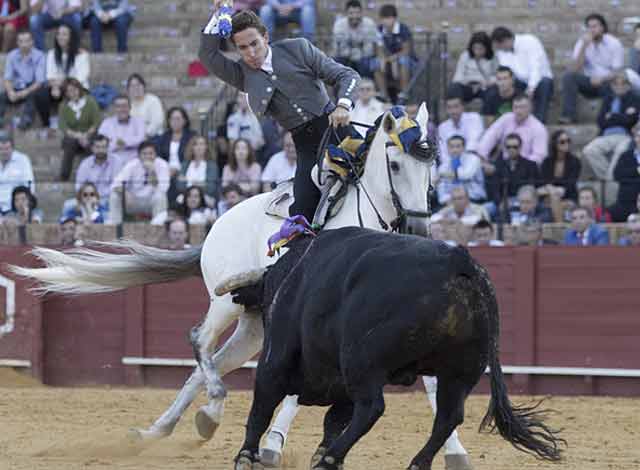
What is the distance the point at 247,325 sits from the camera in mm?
7648

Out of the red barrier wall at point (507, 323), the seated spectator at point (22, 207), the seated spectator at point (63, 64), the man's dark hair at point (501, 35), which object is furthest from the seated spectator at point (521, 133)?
the seated spectator at point (63, 64)

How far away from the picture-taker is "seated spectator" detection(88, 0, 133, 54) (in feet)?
53.7

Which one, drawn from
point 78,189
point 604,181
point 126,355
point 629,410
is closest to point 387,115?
point 629,410

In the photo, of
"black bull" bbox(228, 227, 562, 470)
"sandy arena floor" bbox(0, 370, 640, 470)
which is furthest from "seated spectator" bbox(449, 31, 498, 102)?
"black bull" bbox(228, 227, 562, 470)

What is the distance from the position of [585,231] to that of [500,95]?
98.0 inches

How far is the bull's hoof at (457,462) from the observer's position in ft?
22.3

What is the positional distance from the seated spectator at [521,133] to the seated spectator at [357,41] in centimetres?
167

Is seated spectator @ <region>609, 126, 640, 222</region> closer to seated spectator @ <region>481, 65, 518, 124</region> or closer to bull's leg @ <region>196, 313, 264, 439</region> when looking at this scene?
seated spectator @ <region>481, 65, 518, 124</region>

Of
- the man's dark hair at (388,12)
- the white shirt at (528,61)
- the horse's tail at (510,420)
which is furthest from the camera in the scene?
the man's dark hair at (388,12)

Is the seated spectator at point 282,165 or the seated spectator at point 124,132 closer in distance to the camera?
the seated spectator at point 282,165

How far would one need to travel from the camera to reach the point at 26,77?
15.7 m

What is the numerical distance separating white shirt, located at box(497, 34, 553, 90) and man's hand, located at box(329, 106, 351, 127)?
691cm

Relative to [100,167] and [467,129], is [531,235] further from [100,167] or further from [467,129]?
[100,167]

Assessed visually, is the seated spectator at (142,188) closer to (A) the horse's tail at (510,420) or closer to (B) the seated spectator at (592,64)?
(B) the seated spectator at (592,64)
